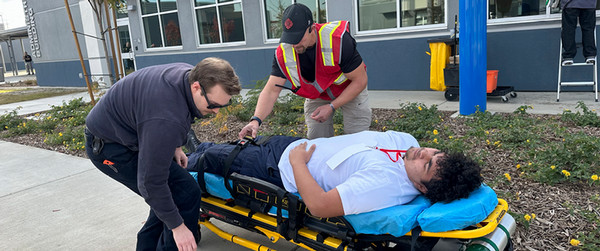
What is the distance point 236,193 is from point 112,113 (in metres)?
0.88

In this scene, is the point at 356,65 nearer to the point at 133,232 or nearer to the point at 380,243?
the point at 380,243

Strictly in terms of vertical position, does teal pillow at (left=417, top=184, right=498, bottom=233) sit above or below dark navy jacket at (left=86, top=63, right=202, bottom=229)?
below

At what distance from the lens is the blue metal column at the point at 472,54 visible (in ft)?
16.8

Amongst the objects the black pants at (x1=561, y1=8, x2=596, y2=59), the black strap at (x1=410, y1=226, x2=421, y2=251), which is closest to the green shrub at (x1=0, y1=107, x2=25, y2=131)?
the black strap at (x1=410, y1=226, x2=421, y2=251)

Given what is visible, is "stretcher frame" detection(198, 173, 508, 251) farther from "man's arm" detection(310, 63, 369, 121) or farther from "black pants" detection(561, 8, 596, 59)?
"black pants" detection(561, 8, 596, 59)

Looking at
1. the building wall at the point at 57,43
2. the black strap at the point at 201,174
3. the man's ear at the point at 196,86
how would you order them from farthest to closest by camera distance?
1. the building wall at the point at 57,43
2. the black strap at the point at 201,174
3. the man's ear at the point at 196,86

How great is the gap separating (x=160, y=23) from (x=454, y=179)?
40.4 ft

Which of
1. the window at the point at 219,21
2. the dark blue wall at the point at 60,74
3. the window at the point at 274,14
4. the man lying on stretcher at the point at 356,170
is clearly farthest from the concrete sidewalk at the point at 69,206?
the dark blue wall at the point at 60,74

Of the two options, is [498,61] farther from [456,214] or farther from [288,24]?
[456,214]

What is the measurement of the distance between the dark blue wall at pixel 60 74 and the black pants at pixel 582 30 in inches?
609

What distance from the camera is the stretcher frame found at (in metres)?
2.03

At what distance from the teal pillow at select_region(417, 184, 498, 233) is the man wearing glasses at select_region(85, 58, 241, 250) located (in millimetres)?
1100

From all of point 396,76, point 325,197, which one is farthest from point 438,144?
point 396,76

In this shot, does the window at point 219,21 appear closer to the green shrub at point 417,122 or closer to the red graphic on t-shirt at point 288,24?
the green shrub at point 417,122
